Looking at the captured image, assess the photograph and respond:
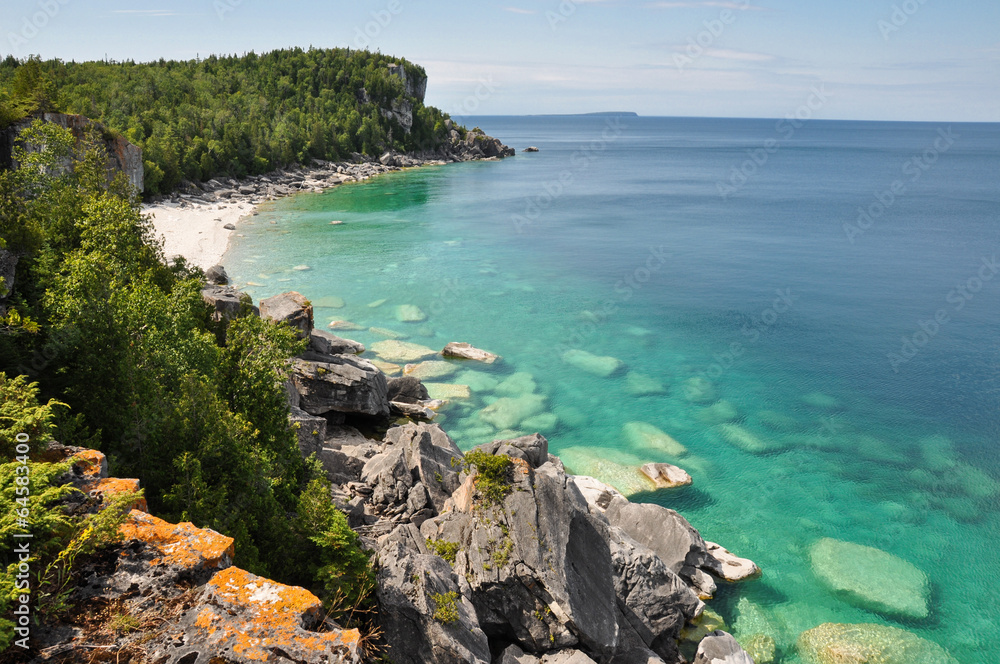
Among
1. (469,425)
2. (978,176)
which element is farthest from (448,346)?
(978,176)

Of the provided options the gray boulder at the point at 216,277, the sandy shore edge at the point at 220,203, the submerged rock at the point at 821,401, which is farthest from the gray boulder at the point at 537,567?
the gray boulder at the point at 216,277

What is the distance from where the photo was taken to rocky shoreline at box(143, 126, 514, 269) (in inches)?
2938

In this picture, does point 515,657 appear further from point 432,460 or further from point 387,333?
point 387,333

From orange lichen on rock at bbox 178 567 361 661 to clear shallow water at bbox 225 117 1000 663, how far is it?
20.7 metres

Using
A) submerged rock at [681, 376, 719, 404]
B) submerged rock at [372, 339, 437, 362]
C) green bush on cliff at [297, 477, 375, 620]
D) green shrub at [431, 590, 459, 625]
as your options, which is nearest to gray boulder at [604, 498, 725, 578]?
green shrub at [431, 590, 459, 625]

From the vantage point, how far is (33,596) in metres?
9.58

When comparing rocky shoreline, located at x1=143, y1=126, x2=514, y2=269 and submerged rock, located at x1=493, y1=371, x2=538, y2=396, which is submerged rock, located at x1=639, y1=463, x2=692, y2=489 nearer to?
submerged rock, located at x1=493, y1=371, x2=538, y2=396

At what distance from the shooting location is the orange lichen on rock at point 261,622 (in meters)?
9.91

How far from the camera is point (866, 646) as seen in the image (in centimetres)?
2406

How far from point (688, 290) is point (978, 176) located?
494 feet

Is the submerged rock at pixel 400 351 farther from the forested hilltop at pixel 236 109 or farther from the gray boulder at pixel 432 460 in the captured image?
the forested hilltop at pixel 236 109

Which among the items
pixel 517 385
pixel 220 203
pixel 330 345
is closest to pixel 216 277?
pixel 330 345

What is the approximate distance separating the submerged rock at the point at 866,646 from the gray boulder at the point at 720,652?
14.2 feet

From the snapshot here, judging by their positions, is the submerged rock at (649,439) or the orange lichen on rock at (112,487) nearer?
the orange lichen on rock at (112,487)
